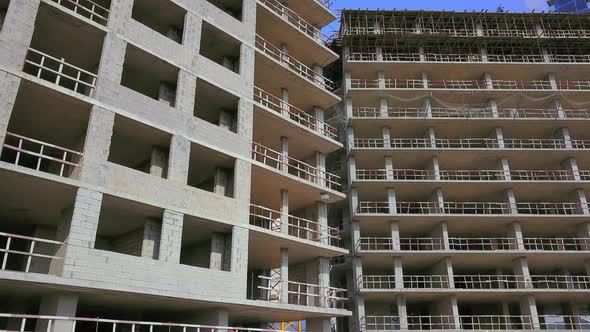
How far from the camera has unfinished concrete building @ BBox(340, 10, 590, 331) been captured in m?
35.5

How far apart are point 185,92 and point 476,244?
83.4ft

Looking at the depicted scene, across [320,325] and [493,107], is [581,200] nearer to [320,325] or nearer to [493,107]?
[493,107]

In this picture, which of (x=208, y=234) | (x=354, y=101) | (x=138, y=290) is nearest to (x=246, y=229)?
(x=208, y=234)

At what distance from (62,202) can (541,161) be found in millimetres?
35967

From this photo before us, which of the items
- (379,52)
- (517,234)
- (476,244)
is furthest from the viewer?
(379,52)

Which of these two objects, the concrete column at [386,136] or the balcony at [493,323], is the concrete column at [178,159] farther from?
the concrete column at [386,136]

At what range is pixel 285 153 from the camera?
86.8ft

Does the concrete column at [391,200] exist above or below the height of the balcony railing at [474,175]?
below

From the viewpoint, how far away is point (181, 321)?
71.3 ft

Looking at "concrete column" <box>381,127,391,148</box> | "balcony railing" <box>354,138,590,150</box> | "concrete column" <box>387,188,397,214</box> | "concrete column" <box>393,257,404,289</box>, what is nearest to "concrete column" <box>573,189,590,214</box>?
"balcony railing" <box>354,138,590,150</box>

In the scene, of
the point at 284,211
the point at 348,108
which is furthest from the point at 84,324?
the point at 348,108

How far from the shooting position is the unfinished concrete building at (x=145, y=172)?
16.2 metres

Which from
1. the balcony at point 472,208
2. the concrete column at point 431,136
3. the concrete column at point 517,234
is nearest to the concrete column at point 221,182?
the balcony at point 472,208

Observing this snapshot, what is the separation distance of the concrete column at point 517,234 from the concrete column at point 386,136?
11.0 metres
